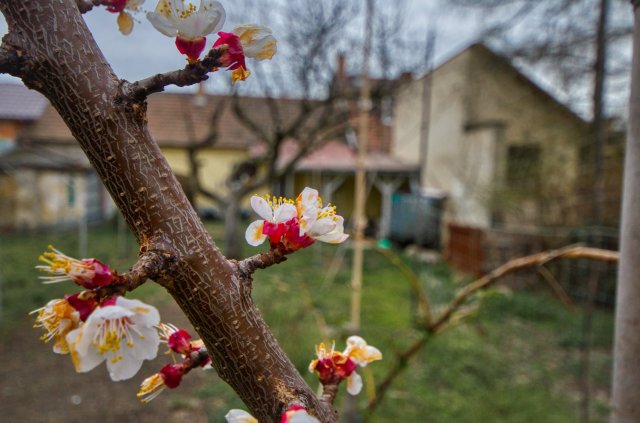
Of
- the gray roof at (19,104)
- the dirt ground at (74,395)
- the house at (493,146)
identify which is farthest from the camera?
the gray roof at (19,104)

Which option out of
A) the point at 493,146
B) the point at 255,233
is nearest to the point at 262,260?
the point at 255,233

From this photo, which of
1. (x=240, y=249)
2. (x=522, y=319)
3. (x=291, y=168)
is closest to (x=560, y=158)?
(x=522, y=319)

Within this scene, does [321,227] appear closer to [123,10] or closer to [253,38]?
[253,38]

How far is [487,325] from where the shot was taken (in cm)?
429

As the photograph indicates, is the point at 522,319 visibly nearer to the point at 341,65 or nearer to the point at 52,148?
the point at 341,65

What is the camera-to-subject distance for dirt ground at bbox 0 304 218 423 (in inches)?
103

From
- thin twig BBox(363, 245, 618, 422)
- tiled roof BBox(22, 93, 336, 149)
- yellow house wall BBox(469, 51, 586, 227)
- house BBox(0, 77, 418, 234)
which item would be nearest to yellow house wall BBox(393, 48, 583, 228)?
yellow house wall BBox(469, 51, 586, 227)

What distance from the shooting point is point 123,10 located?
1.31 feet

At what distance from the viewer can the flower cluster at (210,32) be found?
0.30 metres

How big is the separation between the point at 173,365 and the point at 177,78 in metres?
0.23

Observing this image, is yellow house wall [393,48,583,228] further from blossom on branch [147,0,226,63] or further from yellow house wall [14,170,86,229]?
Result: yellow house wall [14,170,86,229]

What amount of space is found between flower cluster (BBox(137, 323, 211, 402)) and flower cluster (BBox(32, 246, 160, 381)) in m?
0.05

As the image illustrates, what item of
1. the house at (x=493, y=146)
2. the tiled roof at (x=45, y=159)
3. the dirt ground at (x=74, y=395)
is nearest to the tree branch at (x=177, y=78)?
the dirt ground at (x=74, y=395)

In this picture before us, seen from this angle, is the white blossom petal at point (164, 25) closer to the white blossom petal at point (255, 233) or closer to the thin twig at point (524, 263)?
the white blossom petal at point (255, 233)
